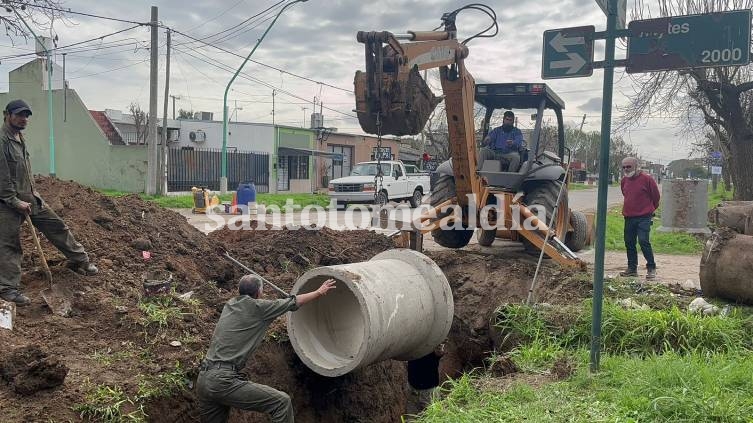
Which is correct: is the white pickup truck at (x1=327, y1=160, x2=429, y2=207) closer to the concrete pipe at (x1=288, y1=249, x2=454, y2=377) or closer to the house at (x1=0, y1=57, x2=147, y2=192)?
the house at (x1=0, y1=57, x2=147, y2=192)

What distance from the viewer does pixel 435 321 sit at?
610cm

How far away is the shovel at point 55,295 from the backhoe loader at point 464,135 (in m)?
3.26

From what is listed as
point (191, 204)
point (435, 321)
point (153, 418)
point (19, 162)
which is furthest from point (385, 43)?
point (191, 204)

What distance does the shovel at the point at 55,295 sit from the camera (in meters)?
5.64

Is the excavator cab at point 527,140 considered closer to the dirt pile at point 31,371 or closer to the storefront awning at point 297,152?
the dirt pile at point 31,371

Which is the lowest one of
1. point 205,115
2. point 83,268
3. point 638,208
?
point 83,268

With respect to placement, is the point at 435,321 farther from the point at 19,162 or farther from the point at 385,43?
the point at 19,162

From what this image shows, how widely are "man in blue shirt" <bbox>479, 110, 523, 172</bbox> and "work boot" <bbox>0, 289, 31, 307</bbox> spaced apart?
6.18m

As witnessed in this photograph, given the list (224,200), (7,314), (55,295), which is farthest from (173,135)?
(7,314)

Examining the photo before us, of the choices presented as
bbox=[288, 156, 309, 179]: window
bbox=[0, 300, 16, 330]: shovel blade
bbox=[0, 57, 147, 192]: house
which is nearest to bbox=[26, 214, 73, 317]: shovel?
bbox=[0, 300, 16, 330]: shovel blade

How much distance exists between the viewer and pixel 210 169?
92.3ft

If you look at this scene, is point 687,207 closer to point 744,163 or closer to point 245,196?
point 744,163

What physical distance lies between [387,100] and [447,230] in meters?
3.82

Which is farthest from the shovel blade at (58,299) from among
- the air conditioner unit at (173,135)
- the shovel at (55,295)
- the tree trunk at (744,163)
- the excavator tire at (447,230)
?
the air conditioner unit at (173,135)
